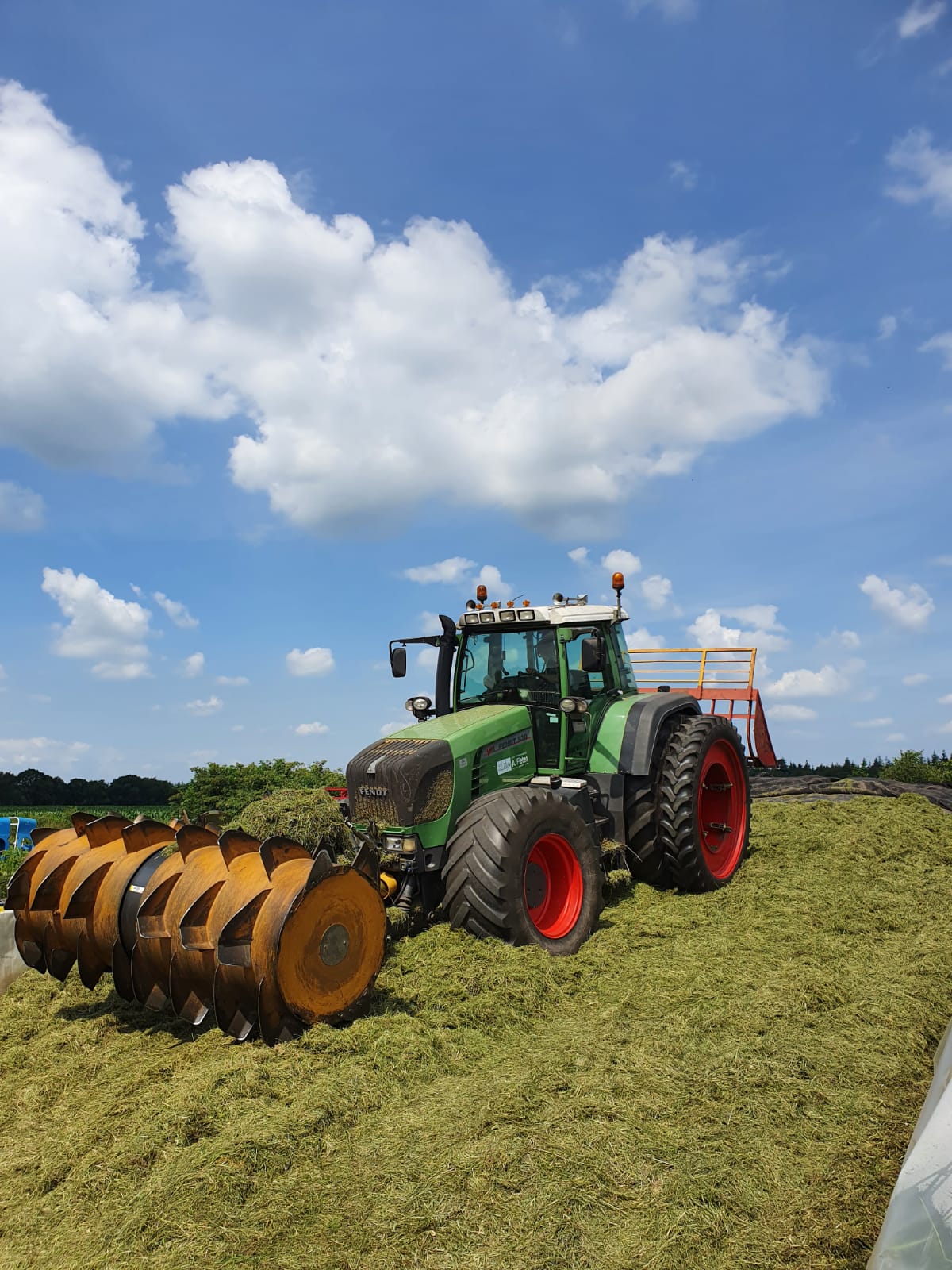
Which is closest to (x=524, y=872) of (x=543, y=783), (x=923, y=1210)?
(x=543, y=783)

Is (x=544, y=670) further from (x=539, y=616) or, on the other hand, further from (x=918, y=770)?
(x=918, y=770)

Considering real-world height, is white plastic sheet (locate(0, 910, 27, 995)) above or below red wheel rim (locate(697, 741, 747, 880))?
below

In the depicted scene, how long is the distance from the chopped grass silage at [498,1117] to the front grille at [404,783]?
80 centimetres

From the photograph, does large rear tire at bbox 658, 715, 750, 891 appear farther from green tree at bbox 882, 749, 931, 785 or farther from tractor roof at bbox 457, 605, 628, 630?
green tree at bbox 882, 749, 931, 785

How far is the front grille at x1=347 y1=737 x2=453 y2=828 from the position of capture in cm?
586

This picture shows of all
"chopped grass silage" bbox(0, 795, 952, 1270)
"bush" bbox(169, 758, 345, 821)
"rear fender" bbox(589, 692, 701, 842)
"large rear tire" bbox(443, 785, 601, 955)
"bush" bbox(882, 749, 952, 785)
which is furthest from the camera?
"bush" bbox(882, 749, 952, 785)

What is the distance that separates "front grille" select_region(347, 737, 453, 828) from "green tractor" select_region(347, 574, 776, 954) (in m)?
0.01

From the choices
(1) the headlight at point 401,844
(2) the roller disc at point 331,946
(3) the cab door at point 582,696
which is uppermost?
(3) the cab door at point 582,696

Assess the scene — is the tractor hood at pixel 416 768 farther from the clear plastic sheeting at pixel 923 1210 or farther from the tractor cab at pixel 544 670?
the clear plastic sheeting at pixel 923 1210

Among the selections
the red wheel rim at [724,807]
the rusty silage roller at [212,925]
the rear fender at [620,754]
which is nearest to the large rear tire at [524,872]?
the rusty silage roller at [212,925]

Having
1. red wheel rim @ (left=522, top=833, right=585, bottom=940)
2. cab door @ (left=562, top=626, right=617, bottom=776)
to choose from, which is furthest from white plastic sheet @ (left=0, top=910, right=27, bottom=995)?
cab door @ (left=562, top=626, right=617, bottom=776)

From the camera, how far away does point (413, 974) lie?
4.94 metres

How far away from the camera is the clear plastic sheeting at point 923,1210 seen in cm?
240

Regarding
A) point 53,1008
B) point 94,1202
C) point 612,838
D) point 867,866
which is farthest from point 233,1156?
point 867,866
